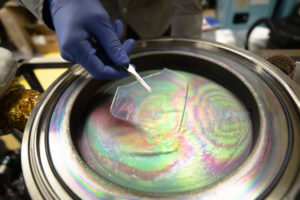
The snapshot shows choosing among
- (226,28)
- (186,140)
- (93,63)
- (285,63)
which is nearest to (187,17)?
A: (285,63)

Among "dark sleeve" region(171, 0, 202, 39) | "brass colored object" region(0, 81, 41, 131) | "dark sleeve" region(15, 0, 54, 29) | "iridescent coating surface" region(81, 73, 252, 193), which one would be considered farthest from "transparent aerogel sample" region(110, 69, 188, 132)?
"dark sleeve" region(171, 0, 202, 39)

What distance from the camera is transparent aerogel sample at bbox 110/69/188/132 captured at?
2.80ft

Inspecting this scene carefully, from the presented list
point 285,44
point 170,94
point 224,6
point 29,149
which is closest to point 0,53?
point 29,149

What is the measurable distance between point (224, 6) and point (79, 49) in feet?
7.49

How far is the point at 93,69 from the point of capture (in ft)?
2.83

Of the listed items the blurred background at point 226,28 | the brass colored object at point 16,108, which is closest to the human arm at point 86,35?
the brass colored object at point 16,108

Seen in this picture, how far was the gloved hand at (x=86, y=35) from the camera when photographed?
825mm

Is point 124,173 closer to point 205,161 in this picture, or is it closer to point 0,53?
point 205,161

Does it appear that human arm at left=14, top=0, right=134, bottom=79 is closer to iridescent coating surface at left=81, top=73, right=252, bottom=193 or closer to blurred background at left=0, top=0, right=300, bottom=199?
iridescent coating surface at left=81, top=73, right=252, bottom=193

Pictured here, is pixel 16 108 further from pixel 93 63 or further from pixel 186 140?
pixel 186 140

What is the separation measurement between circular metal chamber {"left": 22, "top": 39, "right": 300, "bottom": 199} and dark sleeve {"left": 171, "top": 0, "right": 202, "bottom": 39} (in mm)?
529

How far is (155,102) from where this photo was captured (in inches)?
36.9

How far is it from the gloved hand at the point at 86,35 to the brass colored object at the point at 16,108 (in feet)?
0.79

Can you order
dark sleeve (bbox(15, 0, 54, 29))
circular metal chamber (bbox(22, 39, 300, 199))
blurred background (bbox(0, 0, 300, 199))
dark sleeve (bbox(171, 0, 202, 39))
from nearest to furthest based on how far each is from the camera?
circular metal chamber (bbox(22, 39, 300, 199)) → dark sleeve (bbox(15, 0, 54, 29)) → dark sleeve (bbox(171, 0, 202, 39)) → blurred background (bbox(0, 0, 300, 199))
